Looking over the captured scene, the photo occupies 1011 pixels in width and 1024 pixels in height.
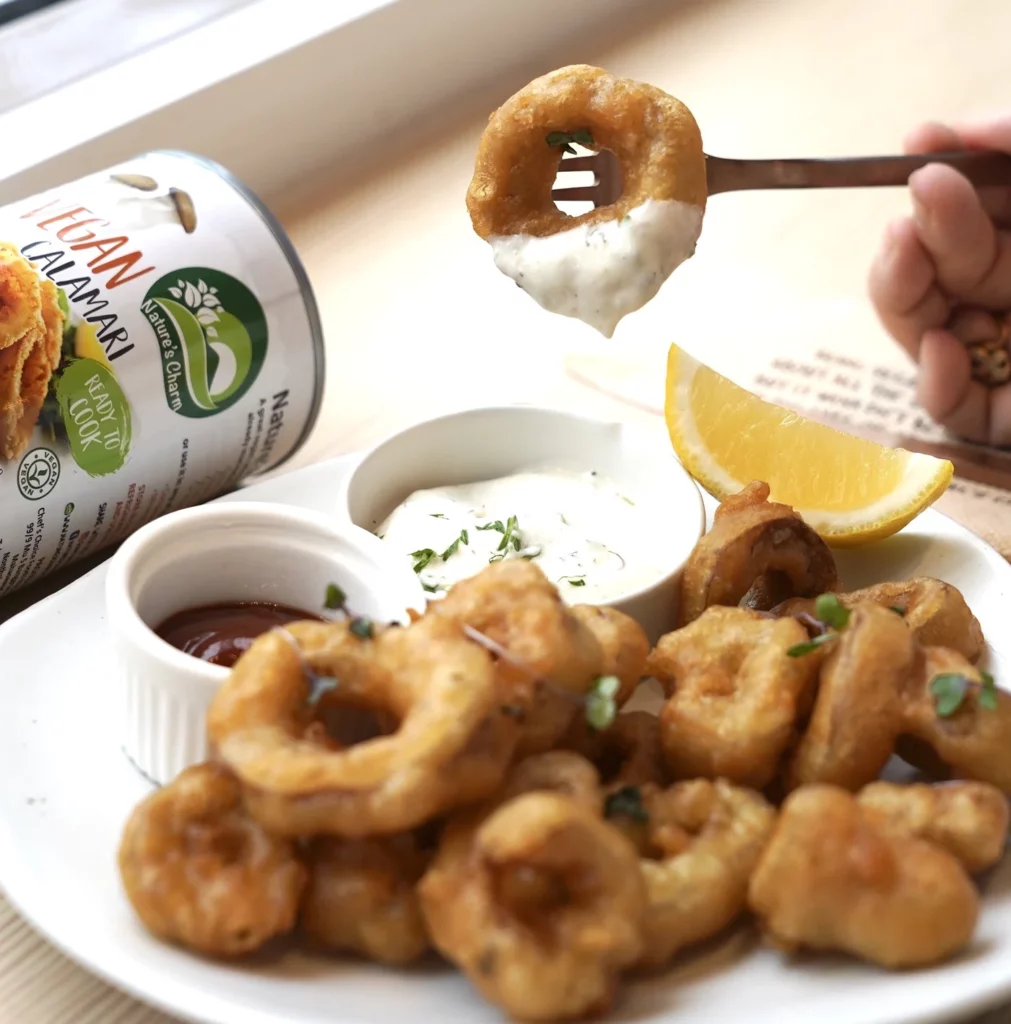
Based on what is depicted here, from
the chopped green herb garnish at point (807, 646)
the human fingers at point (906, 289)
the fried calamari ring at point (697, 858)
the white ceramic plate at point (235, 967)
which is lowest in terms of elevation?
the human fingers at point (906, 289)

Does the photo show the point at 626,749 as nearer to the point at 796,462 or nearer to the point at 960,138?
the point at 796,462

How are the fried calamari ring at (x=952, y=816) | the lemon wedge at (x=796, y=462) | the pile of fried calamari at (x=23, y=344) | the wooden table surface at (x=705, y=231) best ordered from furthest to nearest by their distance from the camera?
the wooden table surface at (x=705, y=231) → the lemon wedge at (x=796, y=462) → the pile of fried calamari at (x=23, y=344) → the fried calamari ring at (x=952, y=816)

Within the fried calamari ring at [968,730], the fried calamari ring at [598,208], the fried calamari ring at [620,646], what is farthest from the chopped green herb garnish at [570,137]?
the fried calamari ring at [968,730]

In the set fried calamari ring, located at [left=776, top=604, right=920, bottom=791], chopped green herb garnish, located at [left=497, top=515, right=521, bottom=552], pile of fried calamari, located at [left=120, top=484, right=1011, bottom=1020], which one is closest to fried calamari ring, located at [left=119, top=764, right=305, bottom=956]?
pile of fried calamari, located at [left=120, top=484, right=1011, bottom=1020]

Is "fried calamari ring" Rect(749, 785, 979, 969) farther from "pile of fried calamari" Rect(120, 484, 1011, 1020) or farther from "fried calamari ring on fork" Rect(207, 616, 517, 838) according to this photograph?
"fried calamari ring on fork" Rect(207, 616, 517, 838)

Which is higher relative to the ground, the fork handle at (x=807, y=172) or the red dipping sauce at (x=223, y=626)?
the fork handle at (x=807, y=172)

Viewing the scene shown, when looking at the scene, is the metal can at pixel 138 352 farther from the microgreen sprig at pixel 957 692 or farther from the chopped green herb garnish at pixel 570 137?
the microgreen sprig at pixel 957 692
